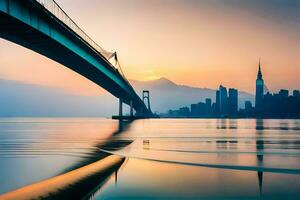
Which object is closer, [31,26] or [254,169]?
[254,169]

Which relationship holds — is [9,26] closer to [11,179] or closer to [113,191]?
[11,179]

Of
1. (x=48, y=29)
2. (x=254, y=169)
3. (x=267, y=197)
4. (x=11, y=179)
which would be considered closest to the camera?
(x=267, y=197)

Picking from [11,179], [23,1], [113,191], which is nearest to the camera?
[113,191]

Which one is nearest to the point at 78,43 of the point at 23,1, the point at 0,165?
the point at 23,1

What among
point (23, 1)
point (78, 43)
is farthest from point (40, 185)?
point (78, 43)

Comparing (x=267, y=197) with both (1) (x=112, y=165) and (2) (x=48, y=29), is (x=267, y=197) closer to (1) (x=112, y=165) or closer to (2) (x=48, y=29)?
(1) (x=112, y=165)

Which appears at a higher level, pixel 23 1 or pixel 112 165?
pixel 23 1

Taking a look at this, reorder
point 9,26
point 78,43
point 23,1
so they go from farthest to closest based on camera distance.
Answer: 1. point 78,43
2. point 9,26
3. point 23,1

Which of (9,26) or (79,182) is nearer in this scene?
(79,182)

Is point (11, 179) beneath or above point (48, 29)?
beneath
